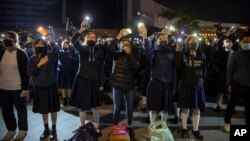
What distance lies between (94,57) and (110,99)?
439 cm

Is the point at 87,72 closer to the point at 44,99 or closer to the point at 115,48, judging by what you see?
the point at 115,48

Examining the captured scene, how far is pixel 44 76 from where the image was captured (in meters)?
6.76

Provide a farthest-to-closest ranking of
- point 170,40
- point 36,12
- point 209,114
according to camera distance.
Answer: point 36,12 → point 209,114 → point 170,40

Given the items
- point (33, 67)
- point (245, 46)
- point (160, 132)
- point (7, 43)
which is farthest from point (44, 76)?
point (245, 46)

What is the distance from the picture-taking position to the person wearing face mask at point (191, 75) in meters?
7.00

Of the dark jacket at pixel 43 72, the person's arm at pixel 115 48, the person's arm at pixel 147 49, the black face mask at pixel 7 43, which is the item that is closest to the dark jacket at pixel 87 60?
the person's arm at pixel 115 48

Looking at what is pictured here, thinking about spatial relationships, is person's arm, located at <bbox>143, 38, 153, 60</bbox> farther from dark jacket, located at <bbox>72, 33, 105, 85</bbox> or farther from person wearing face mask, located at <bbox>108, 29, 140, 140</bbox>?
dark jacket, located at <bbox>72, 33, 105, 85</bbox>

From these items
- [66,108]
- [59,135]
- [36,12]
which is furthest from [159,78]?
[36,12]

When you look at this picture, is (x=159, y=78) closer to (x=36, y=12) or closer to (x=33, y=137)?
(x=33, y=137)

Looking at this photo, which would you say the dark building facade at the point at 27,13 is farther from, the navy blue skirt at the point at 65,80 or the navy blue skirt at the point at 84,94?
the navy blue skirt at the point at 84,94

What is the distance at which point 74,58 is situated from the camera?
10820mm

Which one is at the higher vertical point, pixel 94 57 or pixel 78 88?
pixel 94 57

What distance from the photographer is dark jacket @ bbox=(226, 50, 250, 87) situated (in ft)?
24.1

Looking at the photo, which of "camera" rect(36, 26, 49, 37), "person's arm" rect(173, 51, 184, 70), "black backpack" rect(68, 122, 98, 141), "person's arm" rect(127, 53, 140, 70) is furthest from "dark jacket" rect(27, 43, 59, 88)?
"person's arm" rect(173, 51, 184, 70)
